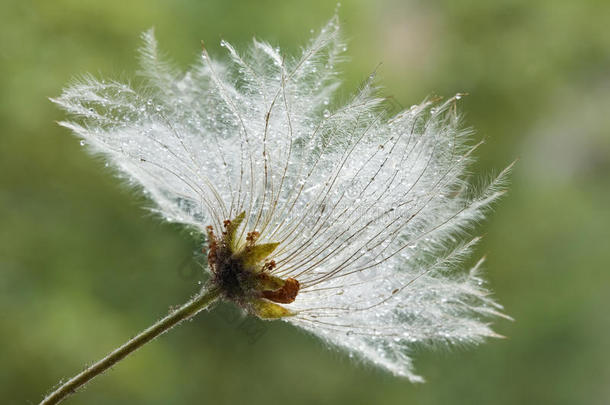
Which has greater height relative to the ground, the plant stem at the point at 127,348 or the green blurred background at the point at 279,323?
the green blurred background at the point at 279,323

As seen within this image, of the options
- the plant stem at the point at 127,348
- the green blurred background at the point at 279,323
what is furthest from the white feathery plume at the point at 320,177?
the green blurred background at the point at 279,323

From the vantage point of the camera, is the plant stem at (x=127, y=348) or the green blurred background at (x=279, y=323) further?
the green blurred background at (x=279, y=323)

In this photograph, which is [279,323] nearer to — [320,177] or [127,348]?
[320,177]

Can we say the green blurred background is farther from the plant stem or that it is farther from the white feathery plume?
the plant stem

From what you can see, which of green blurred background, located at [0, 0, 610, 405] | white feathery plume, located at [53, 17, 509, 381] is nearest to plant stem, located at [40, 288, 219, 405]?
white feathery plume, located at [53, 17, 509, 381]

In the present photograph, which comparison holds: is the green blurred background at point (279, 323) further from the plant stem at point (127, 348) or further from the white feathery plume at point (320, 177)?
the plant stem at point (127, 348)

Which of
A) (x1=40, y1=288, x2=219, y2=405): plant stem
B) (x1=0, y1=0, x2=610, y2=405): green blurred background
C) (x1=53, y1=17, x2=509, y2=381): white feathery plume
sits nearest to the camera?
(x1=40, y1=288, x2=219, y2=405): plant stem

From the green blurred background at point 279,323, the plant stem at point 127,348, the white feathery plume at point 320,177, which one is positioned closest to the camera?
the plant stem at point 127,348
